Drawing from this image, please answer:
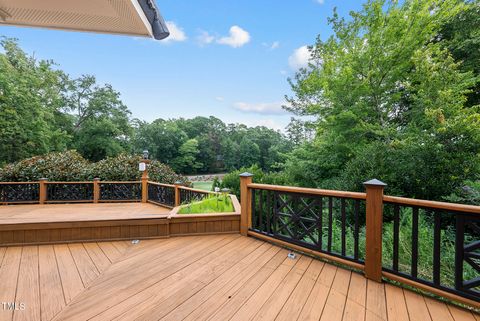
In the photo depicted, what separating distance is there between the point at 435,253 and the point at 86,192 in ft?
30.5

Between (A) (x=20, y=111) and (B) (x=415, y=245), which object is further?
(A) (x=20, y=111)

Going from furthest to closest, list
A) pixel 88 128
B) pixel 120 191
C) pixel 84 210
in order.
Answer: pixel 88 128
pixel 120 191
pixel 84 210

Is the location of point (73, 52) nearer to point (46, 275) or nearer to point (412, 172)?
point (46, 275)

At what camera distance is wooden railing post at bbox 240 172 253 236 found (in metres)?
3.34

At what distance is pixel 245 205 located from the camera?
3.35m

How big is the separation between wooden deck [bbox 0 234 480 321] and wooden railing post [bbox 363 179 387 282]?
0.12 meters

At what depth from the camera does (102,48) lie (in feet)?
41.3

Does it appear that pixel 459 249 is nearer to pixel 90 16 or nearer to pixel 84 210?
pixel 90 16

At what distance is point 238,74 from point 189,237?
46.4ft

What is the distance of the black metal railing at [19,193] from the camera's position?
7.55 m

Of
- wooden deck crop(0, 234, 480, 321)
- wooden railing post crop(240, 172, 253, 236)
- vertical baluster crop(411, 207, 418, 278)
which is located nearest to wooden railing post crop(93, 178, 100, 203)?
wooden deck crop(0, 234, 480, 321)

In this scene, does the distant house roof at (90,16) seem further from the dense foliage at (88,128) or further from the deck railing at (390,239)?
the dense foliage at (88,128)

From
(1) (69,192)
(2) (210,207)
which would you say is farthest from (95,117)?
(2) (210,207)

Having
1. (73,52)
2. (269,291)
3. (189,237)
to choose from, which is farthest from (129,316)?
(73,52)
